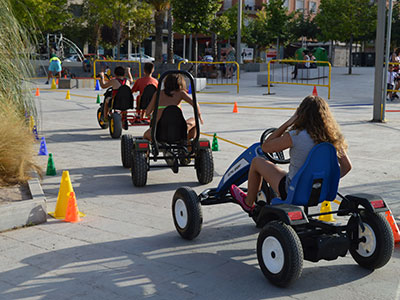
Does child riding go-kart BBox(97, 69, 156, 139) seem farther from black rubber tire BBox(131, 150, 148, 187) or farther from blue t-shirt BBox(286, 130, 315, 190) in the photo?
blue t-shirt BBox(286, 130, 315, 190)

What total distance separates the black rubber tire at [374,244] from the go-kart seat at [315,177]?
365mm

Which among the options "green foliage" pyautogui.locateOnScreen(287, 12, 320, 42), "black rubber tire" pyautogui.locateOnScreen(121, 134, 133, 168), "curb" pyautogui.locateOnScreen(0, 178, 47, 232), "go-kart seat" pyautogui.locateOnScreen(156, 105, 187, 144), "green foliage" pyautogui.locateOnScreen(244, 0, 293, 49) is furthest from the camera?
"green foliage" pyautogui.locateOnScreen(287, 12, 320, 42)

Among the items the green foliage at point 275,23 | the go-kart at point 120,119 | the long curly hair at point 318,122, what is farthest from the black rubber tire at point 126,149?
the green foliage at point 275,23

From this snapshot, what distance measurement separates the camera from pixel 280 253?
13.4ft

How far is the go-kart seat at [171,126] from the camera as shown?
7.18 metres

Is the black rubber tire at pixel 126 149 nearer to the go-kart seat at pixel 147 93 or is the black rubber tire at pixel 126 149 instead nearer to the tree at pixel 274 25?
the go-kart seat at pixel 147 93

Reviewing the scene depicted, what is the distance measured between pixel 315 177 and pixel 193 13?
24018mm

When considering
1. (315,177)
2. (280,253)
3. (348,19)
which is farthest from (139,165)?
(348,19)

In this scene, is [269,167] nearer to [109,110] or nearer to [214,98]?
[109,110]

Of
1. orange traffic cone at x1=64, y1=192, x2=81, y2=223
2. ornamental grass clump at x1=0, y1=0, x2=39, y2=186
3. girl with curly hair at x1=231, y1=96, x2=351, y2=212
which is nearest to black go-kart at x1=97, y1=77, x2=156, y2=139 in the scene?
ornamental grass clump at x1=0, y1=0, x2=39, y2=186

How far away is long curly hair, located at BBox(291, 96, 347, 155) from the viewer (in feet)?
14.3

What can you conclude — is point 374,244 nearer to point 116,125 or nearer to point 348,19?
point 116,125

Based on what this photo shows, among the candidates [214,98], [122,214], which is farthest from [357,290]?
[214,98]

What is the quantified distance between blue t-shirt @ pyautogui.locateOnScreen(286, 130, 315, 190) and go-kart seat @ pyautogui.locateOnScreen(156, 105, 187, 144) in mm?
2902
